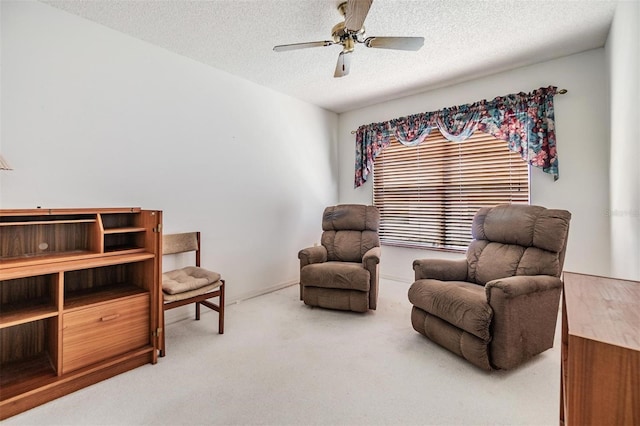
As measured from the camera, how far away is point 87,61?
2.19m

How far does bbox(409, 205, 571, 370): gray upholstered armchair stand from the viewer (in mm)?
1838

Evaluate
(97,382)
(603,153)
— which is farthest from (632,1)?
(97,382)

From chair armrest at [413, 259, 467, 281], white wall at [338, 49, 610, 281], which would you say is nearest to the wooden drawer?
chair armrest at [413, 259, 467, 281]

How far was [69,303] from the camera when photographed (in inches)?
70.1

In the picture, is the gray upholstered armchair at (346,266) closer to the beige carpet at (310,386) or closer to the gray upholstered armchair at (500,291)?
the beige carpet at (310,386)

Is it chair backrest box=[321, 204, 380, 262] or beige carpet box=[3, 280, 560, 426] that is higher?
chair backrest box=[321, 204, 380, 262]

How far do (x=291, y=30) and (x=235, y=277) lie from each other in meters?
2.42

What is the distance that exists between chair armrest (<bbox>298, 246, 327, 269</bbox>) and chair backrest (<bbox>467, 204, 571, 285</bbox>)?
4.72 feet

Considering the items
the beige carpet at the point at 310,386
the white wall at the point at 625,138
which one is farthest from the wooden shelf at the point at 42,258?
the white wall at the point at 625,138

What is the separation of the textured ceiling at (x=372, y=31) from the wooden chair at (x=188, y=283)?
5.59ft

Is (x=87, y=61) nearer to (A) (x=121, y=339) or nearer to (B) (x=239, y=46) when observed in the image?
(B) (x=239, y=46)

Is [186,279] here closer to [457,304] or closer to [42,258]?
[42,258]

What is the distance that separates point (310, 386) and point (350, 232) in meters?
1.93

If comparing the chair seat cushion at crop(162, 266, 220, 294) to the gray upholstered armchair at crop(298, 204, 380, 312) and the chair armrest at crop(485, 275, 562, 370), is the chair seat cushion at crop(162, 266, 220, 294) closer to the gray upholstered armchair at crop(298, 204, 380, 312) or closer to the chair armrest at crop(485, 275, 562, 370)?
the gray upholstered armchair at crop(298, 204, 380, 312)
